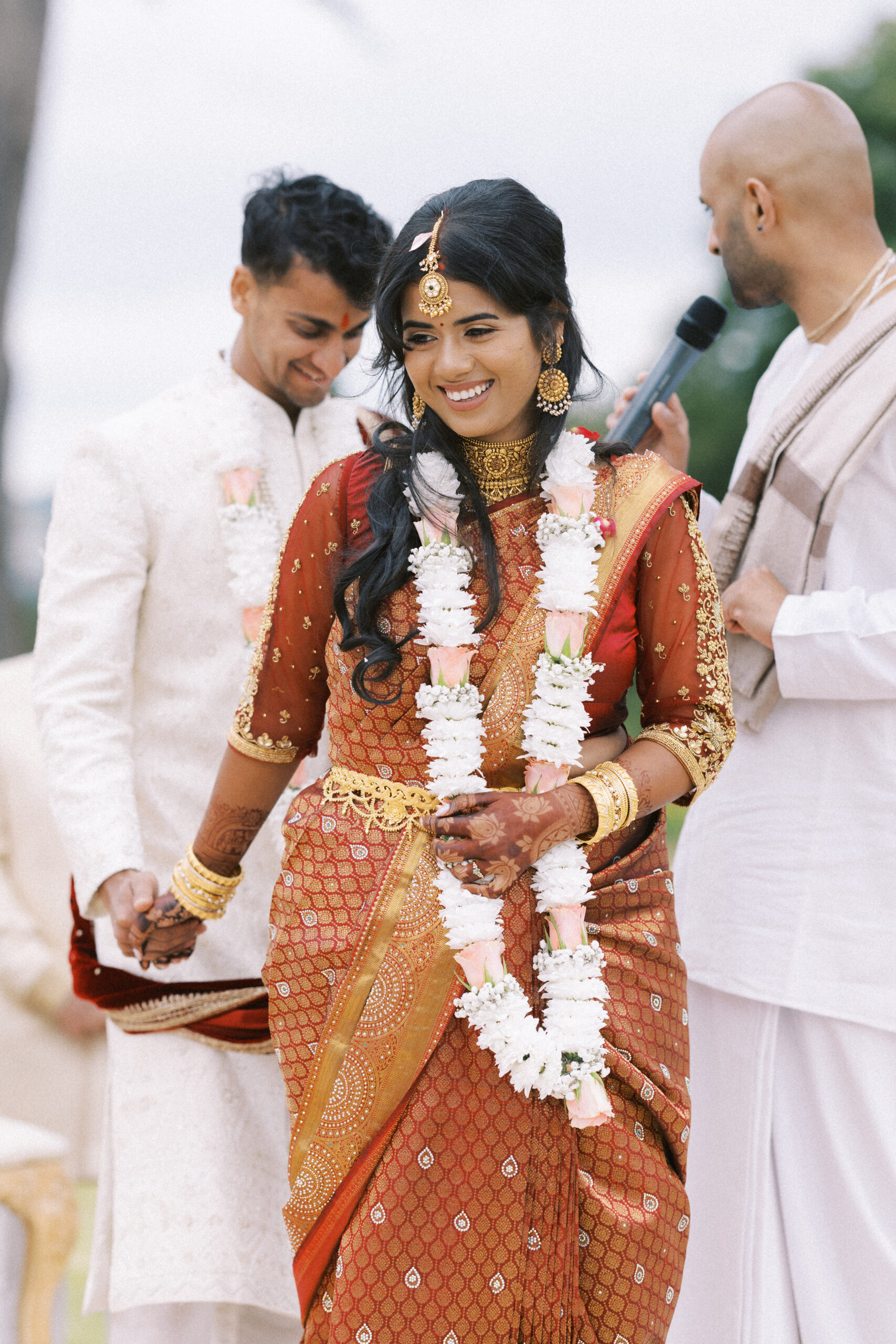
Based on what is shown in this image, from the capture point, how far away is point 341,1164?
1944 millimetres

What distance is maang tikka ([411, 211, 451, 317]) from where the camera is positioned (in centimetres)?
194

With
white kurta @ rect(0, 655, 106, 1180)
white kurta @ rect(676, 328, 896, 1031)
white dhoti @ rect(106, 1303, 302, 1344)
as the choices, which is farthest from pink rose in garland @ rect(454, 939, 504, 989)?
white kurta @ rect(0, 655, 106, 1180)

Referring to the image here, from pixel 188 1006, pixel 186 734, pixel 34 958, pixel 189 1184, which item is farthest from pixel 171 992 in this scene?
pixel 34 958

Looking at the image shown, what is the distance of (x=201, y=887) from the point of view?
2352 mm

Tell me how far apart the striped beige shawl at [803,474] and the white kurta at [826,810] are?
6cm

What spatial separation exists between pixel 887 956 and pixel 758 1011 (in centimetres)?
28

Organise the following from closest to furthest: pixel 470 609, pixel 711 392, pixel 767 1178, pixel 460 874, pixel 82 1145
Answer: pixel 460 874 → pixel 470 609 → pixel 767 1178 → pixel 82 1145 → pixel 711 392

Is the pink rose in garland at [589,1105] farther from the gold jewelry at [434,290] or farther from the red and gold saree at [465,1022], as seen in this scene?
the gold jewelry at [434,290]

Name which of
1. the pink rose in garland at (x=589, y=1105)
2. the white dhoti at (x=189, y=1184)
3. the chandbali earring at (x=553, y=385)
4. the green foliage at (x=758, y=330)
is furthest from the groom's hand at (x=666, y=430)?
the green foliage at (x=758, y=330)

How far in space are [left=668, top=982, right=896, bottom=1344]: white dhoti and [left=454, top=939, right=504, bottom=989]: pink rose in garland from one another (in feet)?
3.07

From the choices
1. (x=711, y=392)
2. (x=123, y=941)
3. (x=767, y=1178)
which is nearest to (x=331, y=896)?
(x=123, y=941)

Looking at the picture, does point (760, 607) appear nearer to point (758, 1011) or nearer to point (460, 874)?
point (758, 1011)

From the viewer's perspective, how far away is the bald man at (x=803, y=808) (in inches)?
99.0

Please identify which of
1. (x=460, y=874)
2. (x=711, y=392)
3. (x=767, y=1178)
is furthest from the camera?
(x=711, y=392)
